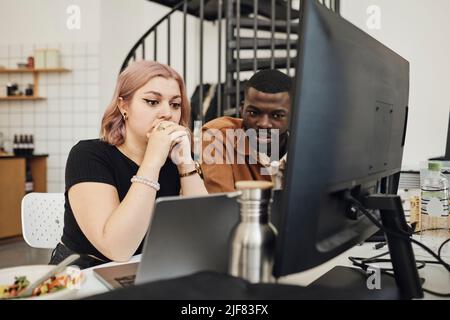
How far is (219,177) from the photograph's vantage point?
2.02m

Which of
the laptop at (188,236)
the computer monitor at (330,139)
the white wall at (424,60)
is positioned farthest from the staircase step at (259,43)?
the laptop at (188,236)

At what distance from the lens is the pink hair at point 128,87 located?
Answer: 144 cm

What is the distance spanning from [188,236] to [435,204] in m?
0.92

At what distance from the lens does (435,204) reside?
4.44 feet

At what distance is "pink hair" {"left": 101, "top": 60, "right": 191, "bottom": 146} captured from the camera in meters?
1.44

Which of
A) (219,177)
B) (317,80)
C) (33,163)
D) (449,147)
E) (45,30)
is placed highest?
(45,30)

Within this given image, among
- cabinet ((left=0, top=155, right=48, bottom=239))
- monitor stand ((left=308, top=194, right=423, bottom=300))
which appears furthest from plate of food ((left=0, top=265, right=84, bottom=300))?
cabinet ((left=0, top=155, right=48, bottom=239))

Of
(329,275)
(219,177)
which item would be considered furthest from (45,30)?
(329,275)

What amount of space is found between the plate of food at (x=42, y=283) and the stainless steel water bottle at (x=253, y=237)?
0.29 m

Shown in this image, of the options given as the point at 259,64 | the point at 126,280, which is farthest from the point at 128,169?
the point at 259,64

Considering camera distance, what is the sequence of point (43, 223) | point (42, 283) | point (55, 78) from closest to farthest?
point (42, 283) < point (43, 223) < point (55, 78)

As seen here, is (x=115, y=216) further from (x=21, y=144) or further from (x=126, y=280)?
(x=21, y=144)

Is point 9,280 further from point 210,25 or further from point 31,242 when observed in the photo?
point 210,25
